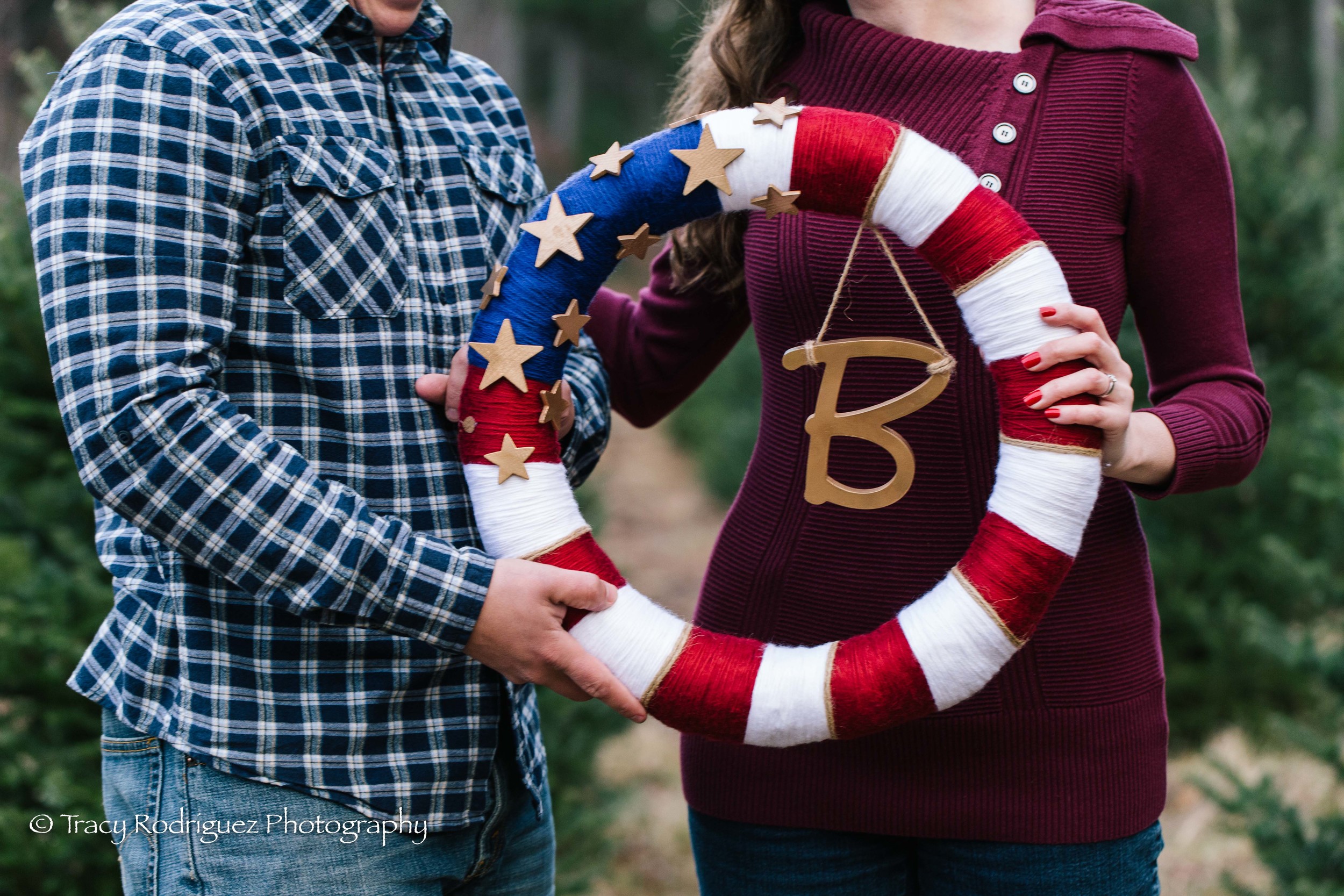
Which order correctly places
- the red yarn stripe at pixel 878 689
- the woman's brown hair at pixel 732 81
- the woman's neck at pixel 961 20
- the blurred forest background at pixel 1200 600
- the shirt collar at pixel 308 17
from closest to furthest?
1. the red yarn stripe at pixel 878 689
2. the shirt collar at pixel 308 17
3. the woman's neck at pixel 961 20
4. the woman's brown hair at pixel 732 81
5. the blurred forest background at pixel 1200 600

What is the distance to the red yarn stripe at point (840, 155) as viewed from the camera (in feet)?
4.72

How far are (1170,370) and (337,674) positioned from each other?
1.19 meters

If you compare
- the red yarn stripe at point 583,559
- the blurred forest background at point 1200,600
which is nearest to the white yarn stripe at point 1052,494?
the red yarn stripe at point 583,559

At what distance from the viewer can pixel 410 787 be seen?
1509mm

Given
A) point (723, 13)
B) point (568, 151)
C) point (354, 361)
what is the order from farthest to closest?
point (568, 151), point (723, 13), point (354, 361)

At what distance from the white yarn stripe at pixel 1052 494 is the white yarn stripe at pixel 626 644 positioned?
444 millimetres

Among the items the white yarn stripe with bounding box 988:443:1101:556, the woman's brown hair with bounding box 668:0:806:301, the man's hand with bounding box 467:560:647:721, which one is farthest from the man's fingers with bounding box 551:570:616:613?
the woman's brown hair with bounding box 668:0:806:301

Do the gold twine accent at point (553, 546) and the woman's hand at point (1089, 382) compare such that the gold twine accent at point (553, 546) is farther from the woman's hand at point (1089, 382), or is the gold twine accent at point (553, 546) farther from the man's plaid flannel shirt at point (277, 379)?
the woman's hand at point (1089, 382)

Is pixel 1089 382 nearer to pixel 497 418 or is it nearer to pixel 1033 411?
pixel 1033 411

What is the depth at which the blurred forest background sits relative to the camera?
261cm

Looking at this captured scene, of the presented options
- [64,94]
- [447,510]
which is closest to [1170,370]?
[447,510]

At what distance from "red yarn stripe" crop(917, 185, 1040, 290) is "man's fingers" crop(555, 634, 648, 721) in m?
0.63

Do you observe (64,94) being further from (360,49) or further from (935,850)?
(935,850)

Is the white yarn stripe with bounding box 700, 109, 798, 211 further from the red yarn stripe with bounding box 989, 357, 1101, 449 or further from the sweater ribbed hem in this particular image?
the sweater ribbed hem
